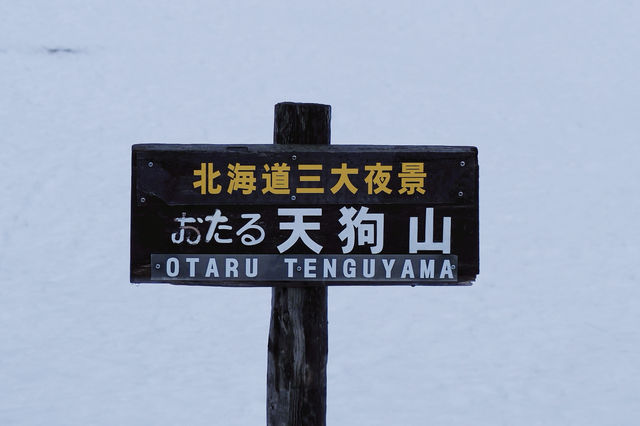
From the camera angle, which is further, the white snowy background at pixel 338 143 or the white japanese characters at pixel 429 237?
the white snowy background at pixel 338 143

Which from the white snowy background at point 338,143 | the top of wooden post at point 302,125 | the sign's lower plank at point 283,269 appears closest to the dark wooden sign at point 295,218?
the sign's lower plank at point 283,269

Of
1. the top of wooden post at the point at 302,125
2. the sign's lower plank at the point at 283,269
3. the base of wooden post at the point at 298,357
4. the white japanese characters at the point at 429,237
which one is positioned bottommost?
the base of wooden post at the point at 298,357

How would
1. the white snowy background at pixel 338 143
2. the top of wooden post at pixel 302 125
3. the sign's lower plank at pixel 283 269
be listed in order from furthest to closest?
the white snowy background at pixel 338 143, the top of wooden post at pixel 302 125, the sign's lower plank at pixel 283 269

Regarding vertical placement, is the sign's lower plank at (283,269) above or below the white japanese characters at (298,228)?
below

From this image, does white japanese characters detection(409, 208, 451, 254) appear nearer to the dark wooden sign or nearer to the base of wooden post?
the dark wooden sign

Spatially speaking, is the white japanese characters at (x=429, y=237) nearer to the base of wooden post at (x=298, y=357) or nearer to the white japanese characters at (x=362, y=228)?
the white japanese characters at (x=362, y=228)

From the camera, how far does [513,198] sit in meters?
9.70

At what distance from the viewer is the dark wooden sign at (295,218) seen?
291 cm

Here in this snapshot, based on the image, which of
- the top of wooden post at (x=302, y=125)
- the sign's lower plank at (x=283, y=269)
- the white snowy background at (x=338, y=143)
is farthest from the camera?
the white snowy background at (x=338, y=143)

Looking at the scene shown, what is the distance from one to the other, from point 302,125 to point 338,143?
630 cm

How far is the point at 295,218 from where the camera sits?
2.92 meters

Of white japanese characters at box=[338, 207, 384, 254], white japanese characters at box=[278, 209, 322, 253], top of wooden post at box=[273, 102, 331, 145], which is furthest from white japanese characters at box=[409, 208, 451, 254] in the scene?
top of wooden post at box=[273, 102, 331, 145]

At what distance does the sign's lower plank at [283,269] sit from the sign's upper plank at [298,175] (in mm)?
190

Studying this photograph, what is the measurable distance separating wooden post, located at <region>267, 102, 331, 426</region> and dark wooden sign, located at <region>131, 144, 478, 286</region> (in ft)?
0.59
